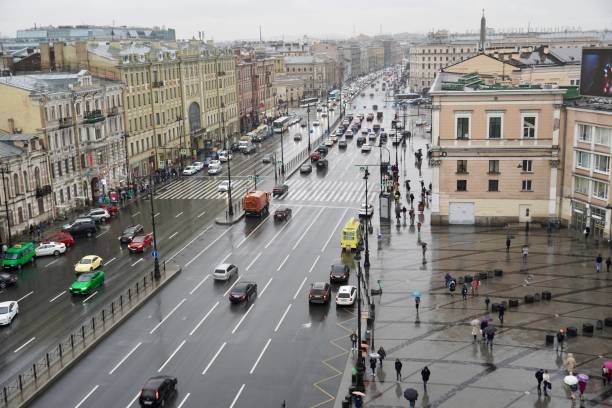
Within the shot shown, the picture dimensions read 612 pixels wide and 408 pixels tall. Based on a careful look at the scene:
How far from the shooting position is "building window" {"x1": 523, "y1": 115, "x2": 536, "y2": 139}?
64938 mm

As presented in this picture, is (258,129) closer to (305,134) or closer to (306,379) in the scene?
(305,134)

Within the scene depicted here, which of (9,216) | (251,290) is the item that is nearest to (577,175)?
(251,290)

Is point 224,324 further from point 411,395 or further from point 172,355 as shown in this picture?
point 411,395

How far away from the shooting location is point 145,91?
98562 mm

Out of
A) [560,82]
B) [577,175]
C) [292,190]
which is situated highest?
[560,82]

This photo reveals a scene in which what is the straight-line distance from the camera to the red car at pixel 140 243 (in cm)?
6159

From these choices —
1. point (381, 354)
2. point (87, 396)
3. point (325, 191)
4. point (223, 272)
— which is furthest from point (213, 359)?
point (325, 191)

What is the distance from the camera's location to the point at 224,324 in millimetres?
44500

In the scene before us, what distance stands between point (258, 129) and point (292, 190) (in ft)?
175

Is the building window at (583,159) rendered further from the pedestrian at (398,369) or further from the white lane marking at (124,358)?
the white lane marking at (124,358)

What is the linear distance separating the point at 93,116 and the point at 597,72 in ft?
180

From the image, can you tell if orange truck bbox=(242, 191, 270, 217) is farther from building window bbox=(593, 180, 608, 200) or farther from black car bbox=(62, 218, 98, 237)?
Answer: building window bbox=(593, 180, 608, 200)

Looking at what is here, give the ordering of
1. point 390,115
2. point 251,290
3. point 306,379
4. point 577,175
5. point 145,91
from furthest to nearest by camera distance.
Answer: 1. point 390,115
2. point 145,91
3. point 577,175
4. point 251,290
5. point 306,379

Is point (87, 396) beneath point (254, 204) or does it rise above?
beneath
